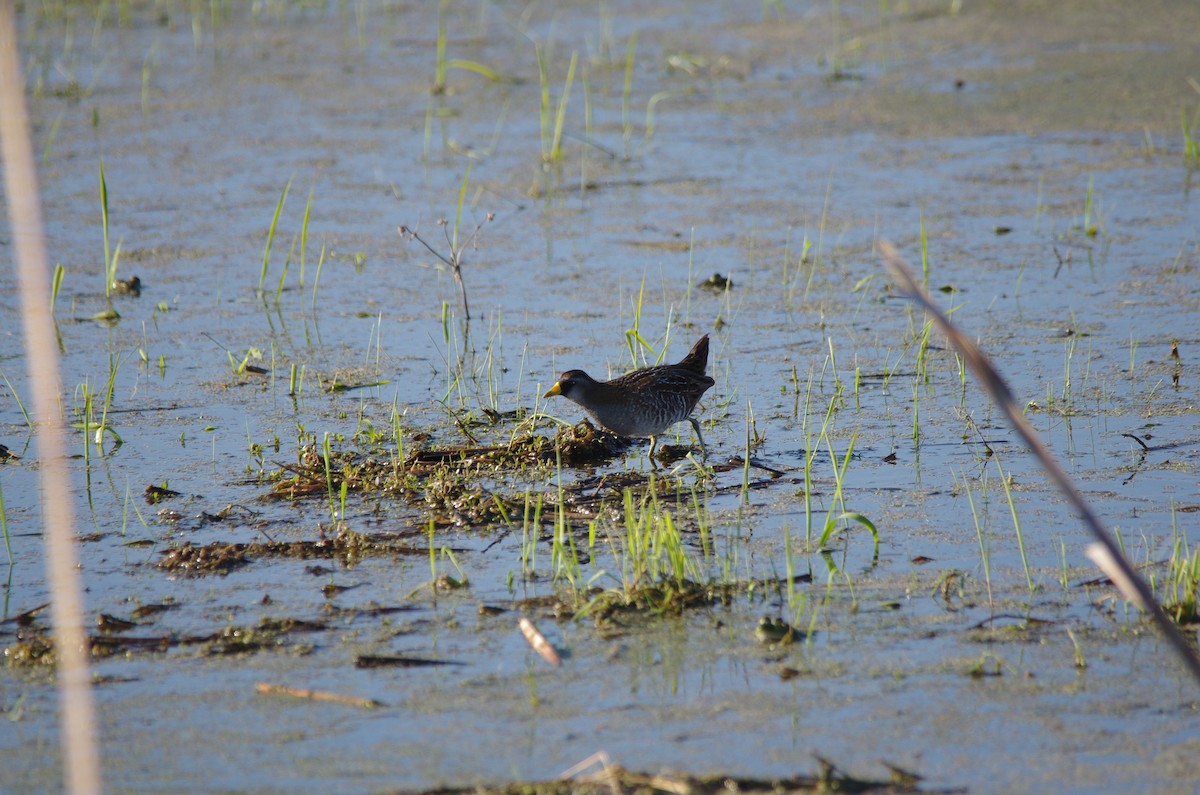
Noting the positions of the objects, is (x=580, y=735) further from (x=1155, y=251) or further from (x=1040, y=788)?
(x=1155, y=251)

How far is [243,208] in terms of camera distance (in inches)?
349

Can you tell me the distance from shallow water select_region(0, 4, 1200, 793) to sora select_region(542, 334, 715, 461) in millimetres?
334

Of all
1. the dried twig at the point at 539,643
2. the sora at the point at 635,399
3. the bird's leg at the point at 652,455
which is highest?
the sora at the point at 635,399

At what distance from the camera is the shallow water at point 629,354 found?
3514 millimetres

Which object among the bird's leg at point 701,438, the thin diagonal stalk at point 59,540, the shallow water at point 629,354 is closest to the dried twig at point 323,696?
the shallow water at point 629,354

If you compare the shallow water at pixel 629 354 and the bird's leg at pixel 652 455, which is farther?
the bird's leg at pixel 652 455

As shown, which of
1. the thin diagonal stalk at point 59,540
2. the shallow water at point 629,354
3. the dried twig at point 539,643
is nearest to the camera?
the thin diagonal stalk at point 59,540

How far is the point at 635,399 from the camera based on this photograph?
539 cm

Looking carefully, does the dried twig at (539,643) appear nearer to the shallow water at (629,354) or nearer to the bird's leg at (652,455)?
the shallow water at (629,354)

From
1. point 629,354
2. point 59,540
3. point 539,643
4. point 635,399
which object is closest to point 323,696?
point 539,643

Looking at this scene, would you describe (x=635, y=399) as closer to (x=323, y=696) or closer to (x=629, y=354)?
(x=629, y=354)

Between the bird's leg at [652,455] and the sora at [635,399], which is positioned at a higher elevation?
the sora at [635,399]

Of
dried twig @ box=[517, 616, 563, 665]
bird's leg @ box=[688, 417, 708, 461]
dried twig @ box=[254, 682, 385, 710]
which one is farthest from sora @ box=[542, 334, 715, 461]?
dried twig @ box=[254, 682, 385, 710]

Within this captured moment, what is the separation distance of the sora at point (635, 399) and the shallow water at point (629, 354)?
0.33 meters
